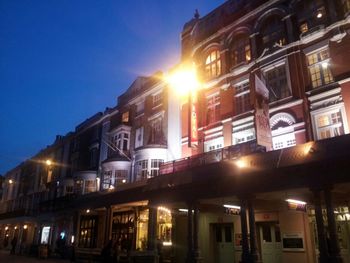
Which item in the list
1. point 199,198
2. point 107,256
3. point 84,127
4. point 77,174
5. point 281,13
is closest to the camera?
point 107,256

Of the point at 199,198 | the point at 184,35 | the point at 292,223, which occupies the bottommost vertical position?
the point at 292,223

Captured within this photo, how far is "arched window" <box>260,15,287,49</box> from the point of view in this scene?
2023 cm

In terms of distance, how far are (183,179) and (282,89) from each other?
7.76 meters

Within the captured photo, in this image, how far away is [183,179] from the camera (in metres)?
17.8

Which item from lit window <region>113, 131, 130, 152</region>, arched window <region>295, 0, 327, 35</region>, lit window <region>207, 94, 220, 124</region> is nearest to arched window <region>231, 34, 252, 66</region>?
lit window <region>207, 94, 220, 124</region>

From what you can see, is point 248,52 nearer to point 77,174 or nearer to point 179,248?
point 179,248

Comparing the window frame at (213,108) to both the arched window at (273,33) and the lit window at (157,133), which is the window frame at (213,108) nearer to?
the arched window at (273,33)

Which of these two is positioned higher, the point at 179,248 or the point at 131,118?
the point at 131,118

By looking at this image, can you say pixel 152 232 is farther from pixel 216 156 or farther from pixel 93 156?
pixel 93 156

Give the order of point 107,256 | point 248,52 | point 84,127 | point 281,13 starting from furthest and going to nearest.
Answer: point 84,127
point 248,52
point 281,13
point 107,256

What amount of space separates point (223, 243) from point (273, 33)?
13.4 metres

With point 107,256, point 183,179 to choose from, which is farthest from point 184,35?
point 107,256

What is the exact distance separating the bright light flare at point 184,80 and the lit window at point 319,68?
306 inches

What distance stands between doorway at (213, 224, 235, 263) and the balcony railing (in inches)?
182
